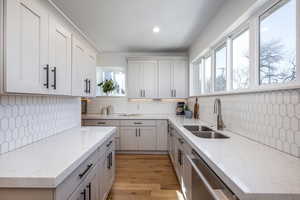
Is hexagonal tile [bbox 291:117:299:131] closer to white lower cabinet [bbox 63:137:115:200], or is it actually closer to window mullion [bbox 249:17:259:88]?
window mullion [bbox 249:17:259:88]

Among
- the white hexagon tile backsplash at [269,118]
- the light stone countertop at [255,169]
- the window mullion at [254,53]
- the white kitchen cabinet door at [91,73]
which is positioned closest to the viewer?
the light stone countertop at [255,169]

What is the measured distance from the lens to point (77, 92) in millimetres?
1998

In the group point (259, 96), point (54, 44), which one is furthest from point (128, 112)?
point (259, 96)

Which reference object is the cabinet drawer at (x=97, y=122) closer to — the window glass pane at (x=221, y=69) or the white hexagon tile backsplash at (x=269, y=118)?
the window glass pane at (x=221, y=69)

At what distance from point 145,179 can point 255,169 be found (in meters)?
2.14

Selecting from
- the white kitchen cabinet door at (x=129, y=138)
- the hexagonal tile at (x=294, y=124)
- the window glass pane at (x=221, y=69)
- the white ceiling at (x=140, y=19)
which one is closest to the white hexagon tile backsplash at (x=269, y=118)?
the hexagonal tile at (x=294, y=124)

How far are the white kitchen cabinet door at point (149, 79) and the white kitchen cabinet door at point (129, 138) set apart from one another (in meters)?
0.94

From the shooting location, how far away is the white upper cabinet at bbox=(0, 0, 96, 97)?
3.33ft

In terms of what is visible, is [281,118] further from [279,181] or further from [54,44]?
[54,44]

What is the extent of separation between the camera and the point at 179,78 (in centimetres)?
422

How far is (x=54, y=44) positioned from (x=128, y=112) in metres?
3.10

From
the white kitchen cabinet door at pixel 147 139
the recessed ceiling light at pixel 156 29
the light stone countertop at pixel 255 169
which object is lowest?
the white kitchen cabinet door at pixel 147 139

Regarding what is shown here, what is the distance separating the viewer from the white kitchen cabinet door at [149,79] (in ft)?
13.7

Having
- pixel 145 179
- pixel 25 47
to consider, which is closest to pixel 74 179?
pixel 25 47
